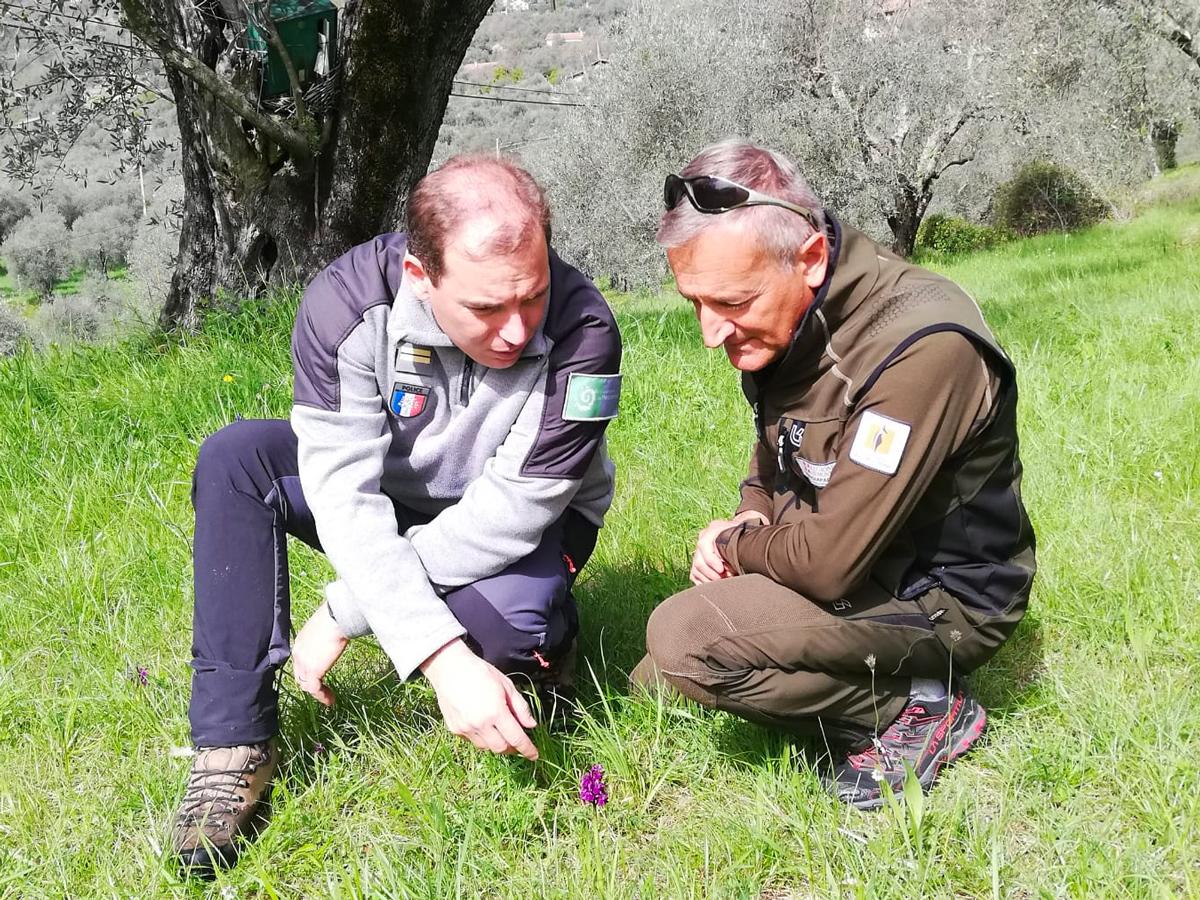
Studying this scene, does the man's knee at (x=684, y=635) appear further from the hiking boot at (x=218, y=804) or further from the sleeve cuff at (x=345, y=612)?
the hiking boot at (x=218, y=804)

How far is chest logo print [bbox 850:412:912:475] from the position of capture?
2.02 metres

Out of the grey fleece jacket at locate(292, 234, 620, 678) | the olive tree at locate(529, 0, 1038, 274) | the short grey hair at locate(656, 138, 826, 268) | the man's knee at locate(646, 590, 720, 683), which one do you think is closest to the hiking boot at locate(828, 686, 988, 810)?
the man's knee at locate(646, 590, 720, 683)

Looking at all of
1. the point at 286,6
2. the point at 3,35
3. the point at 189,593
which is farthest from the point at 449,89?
the point at 189,593

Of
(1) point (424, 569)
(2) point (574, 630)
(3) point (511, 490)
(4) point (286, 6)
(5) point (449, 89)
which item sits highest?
(4) point (286, 6)

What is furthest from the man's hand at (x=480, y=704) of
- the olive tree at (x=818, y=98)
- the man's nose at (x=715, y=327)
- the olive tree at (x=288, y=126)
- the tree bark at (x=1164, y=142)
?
the tree bark at (x=1164, y=142)

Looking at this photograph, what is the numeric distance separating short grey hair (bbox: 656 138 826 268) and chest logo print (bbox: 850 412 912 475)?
15.8 inches

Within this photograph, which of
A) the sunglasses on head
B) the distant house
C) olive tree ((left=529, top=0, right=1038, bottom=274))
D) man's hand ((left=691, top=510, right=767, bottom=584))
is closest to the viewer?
the sunglasses on head

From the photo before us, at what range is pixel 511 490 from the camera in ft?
7.80

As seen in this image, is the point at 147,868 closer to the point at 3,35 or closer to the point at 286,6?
the point at 286,6

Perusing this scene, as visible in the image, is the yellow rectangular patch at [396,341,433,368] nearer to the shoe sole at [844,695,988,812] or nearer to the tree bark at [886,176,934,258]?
the shoe sole at [844,695,988,812]

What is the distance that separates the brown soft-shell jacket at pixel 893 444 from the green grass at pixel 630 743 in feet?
1.49

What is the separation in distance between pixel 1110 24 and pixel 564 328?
23251 millimetres

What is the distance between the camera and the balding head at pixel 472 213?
7.05 ft

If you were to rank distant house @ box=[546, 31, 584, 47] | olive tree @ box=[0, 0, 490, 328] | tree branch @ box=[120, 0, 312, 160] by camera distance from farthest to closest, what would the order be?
1. distant house @ box=[546, 31, 584, 47]
2. olive tree @ box=[0, 0, 490, 328]
3. tree branch @ box=[120, 0, 312, 160]
